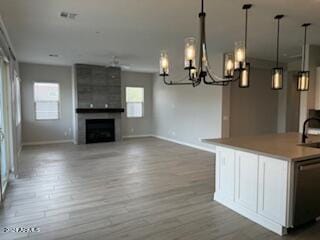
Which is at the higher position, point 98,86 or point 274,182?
point 98,86

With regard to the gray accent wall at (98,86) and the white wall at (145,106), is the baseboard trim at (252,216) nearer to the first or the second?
the gray accent wall at (98,86)

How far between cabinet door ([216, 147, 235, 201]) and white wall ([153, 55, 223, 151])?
3279 millimetres

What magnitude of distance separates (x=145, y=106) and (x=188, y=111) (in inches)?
113

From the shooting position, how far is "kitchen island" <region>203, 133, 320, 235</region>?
2586 mm

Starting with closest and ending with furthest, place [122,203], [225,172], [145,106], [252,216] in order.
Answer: [252,216] < [225,172] < [122,203] < [145,106]

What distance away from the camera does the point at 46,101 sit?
8.59 m

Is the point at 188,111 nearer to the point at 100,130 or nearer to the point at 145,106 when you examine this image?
the point at 145,106

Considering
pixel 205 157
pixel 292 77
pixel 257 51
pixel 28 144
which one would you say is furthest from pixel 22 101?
pixel 292 77

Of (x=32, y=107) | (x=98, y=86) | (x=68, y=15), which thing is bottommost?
(x=32, y=107)

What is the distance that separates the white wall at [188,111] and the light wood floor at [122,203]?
1.42 metres

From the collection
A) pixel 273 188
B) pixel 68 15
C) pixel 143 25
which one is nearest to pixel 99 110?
pixel 143 25

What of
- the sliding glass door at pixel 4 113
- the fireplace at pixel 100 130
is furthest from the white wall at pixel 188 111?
the sliding glass door at pixel 4 113

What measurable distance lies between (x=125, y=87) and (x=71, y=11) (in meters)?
6.50

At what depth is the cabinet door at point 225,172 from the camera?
328 centimetres
